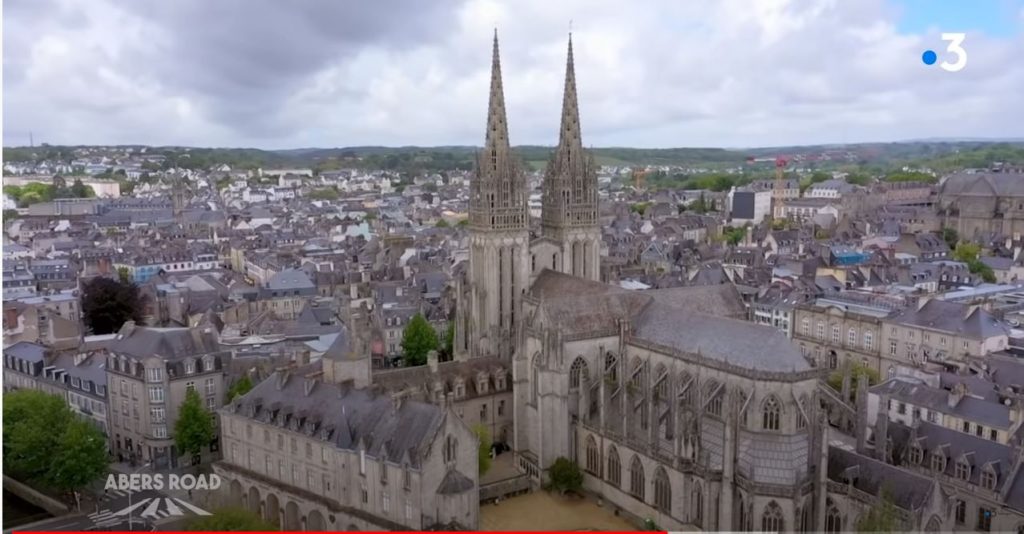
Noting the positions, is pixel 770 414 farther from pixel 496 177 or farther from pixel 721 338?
pixel 496 177

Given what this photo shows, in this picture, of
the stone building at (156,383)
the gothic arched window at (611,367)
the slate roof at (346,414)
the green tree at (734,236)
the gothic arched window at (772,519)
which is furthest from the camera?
the green tree at (734,236)

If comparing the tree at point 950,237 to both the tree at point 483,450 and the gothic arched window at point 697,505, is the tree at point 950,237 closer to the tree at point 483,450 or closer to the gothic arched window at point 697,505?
the tree at point 483,450

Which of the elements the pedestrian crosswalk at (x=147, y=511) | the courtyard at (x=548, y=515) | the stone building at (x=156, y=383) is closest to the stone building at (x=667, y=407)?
the courtyard at (x=548, y=515)

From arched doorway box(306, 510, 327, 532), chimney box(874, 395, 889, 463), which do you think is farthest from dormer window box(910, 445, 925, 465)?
arched doorway box(306, 510, 327, 532)

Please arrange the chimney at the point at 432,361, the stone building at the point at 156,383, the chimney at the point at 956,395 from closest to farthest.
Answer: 1. the chimney at the point at 956,395
2. the stone building at the point at 156,383
3. the chimney at the point at 432,361

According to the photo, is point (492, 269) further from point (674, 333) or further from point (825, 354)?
point (825, 354)

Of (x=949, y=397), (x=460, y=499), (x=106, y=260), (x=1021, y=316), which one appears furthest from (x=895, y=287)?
(x=106, y=260)

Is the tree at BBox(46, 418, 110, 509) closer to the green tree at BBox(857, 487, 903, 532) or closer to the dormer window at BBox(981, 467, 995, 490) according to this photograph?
the green tree at BBox(857, 487, 903, 532)
